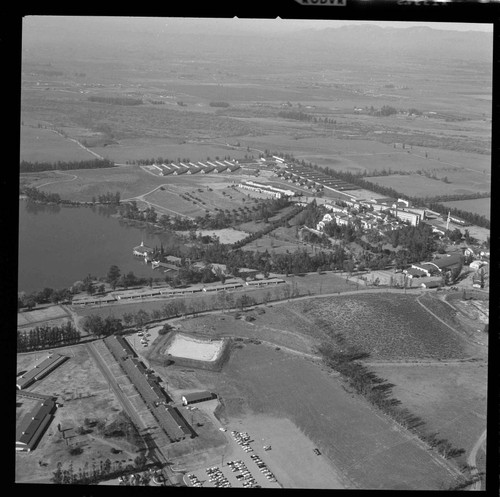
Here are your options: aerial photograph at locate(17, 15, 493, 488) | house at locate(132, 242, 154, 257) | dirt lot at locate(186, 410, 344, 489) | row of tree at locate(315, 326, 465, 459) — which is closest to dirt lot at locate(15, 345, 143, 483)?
aerial photograph at locate(17, 15, 493, 488)

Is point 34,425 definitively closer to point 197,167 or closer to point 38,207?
point 38,207

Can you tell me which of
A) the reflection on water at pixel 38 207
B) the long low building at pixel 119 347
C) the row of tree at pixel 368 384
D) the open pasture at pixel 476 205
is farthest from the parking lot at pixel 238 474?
the open pasture at pixel 476 205

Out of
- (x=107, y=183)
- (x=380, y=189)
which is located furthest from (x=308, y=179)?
(x=107, y=183)

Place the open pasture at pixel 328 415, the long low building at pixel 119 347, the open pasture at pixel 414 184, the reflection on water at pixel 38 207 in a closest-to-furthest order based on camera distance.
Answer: the open pasture at pixel 328 415 < the reflection on water at pixel 38 207 < the long low building at pixel 119 347 < the open pasture at pixel 414 184

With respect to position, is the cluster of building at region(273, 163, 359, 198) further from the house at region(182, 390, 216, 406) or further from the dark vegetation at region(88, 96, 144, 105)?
the house at region(182, 390, 216, 406)

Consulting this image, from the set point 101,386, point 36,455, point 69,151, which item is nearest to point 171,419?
point 101,386

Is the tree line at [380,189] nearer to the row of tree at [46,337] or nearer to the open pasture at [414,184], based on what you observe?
the open pasture at [414,184]

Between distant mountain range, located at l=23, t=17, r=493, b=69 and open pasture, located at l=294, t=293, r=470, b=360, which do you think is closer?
distant mountain range, located at l=23, t=17, r=493, b=69
